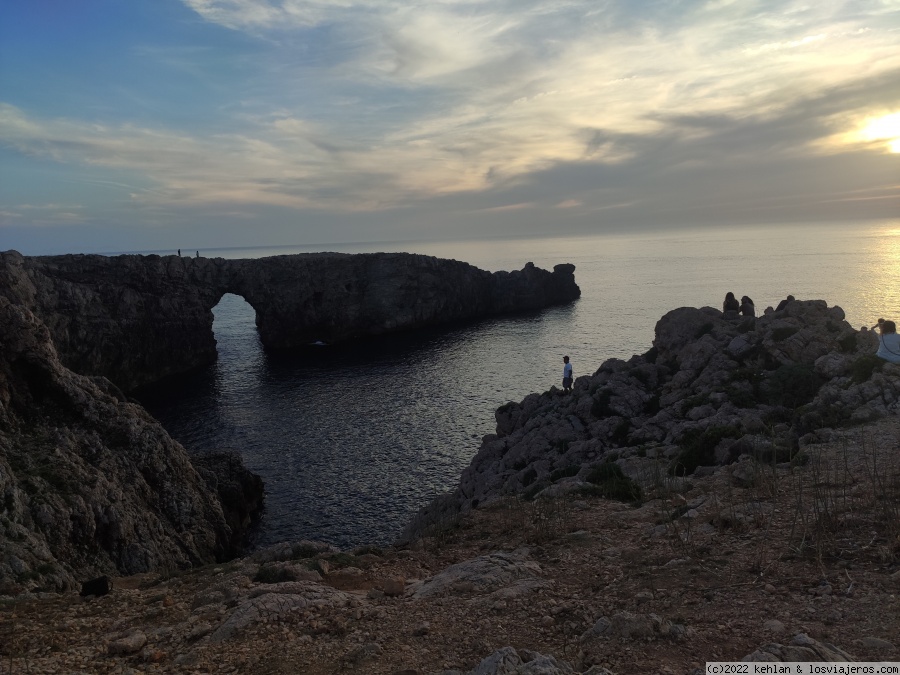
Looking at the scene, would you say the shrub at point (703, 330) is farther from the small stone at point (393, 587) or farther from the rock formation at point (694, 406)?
the small stone at point (393, 587)

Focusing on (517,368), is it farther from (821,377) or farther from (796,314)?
(821,377)

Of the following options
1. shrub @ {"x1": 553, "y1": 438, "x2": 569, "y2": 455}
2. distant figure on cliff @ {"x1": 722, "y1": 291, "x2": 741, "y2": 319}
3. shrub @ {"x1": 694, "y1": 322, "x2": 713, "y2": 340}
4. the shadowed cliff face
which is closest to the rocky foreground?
shrub @ {"x1": 553, "y1": 438, "x2": 569, "y2": 455}


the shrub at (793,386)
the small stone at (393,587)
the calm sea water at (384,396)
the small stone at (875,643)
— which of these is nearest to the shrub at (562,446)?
the shrub at (793,386)

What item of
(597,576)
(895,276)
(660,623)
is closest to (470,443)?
(597,576)

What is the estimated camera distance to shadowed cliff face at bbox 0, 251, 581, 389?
2985 inches

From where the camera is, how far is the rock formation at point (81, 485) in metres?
19.2

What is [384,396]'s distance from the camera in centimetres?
6425

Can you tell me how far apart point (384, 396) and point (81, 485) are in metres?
42.3

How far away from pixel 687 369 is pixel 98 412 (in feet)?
106

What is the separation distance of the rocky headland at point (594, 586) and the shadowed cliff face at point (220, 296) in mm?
65633

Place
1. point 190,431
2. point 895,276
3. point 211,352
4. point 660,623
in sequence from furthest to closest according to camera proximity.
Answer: point 895,276 → point 211,352 → point 190,431 → point 660,623

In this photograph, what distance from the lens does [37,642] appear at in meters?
10.6

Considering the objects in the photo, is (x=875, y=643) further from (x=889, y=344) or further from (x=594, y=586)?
(x=889, y=344)

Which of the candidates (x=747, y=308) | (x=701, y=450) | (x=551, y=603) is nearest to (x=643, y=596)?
(x=551, y=603)
